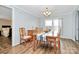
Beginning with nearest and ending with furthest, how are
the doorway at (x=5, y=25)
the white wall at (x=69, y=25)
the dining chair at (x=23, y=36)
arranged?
the dining chair at (x=23, y=36) → the doorway at (x=5, y=25) → the white wall at (x=69, y=25)

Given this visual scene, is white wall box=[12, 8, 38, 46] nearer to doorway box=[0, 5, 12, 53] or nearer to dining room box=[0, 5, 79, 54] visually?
dining room box=[0, 5, 79, 54]

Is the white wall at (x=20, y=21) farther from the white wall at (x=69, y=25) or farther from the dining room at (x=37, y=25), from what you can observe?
the white wall at (x=69, y=25)

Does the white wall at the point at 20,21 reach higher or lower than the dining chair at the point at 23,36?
higher

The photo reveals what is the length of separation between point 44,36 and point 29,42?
1163 millimetres

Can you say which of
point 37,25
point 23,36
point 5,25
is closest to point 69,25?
point 37,25

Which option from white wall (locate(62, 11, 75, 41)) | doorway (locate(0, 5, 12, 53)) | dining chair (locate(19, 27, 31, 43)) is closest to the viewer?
dining chair (locate(19, 27, 31, 43))

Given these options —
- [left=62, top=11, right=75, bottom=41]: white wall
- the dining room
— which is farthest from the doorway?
[left=62, top=11, right=75, bottom=41]: white wall

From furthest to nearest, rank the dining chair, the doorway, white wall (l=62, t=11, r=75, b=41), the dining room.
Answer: white wall (l=62, t=11, r=75, b=41) → the doorway → the dining chair → the dining room

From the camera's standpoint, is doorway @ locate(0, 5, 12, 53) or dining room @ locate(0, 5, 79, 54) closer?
dining room @ locate(0, 5, 79, 54)

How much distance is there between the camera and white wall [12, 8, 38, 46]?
4648 mm

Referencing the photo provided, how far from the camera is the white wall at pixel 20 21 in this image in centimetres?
465

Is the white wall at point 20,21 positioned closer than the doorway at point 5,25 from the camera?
Yes

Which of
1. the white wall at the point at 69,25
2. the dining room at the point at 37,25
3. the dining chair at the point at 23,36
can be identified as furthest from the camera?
the white wall at the point at 69,25

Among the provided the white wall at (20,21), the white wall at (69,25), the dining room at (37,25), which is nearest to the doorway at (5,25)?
the white wall at (20,21)
